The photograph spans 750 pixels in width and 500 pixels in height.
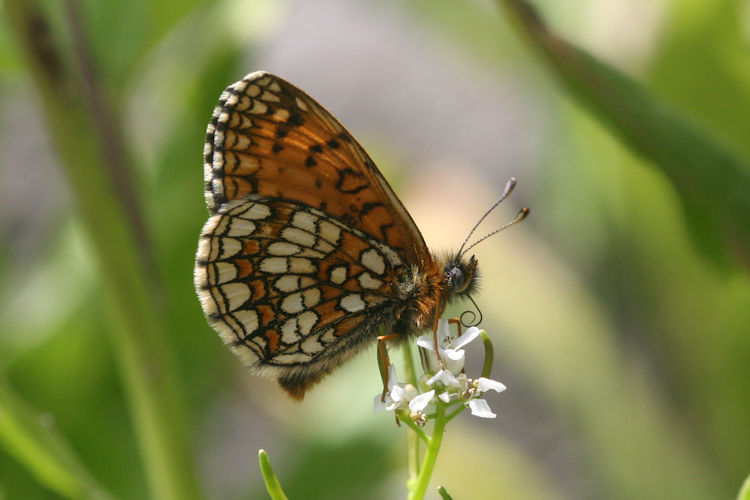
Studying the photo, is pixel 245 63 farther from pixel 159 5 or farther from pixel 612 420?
pixel 612 420

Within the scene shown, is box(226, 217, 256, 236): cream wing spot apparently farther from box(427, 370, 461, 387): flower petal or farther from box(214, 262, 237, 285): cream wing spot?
box(427, 370, 461, 387): flower petal

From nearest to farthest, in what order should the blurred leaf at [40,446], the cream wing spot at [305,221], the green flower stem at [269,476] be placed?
the green flower stem at [269,476] → the blurred leaf at [40,446] → the cream wing spot at [305,221]

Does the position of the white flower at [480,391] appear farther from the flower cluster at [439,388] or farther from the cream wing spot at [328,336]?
the cream wing spot at [328,336]

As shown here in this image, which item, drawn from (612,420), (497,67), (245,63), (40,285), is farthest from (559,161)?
(40,285)

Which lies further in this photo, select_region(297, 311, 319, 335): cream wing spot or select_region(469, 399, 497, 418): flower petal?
select_region(297, 311, 319, 335): cream wing spot

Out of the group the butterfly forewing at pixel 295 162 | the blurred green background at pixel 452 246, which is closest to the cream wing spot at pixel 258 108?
the butterfly forewing at pixel 295 162

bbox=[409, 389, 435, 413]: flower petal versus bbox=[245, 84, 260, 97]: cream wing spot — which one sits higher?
bbox=[245, 84, 260, 97]: cream wing spot

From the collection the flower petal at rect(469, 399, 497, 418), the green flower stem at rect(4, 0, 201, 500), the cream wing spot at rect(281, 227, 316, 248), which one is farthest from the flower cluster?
the green flower stem at rect(4, 0, 201, 500)

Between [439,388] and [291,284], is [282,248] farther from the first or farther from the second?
[439,388]
